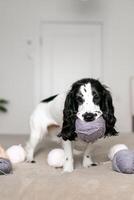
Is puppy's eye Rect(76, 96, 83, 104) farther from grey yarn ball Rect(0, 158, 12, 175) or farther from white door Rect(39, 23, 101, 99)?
white door Rect(39, 23, 101, 99)

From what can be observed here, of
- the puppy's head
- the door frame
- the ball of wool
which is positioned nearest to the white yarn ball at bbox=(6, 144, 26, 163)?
the puppy's head

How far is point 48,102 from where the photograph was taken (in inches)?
79.0

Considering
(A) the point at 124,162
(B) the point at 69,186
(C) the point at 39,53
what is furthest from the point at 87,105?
(C) the point at 39,53

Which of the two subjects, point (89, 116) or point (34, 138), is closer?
point (89, 116)

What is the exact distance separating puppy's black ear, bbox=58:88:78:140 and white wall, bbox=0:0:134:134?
12.4 feet

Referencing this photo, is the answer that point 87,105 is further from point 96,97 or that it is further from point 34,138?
point 34,138

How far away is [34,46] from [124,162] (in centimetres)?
405

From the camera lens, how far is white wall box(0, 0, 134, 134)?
17.2ft

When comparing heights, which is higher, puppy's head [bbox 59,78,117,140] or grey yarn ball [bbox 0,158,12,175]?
puppy's head [bbox 59,78,117,140]

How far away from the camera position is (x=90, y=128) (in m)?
1.39

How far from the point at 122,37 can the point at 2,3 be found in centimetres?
180

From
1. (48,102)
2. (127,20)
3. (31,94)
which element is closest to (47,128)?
(48,102)

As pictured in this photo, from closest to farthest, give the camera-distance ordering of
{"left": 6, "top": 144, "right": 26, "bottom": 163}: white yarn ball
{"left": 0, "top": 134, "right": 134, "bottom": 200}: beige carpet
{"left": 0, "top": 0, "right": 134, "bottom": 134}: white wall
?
{"left": 0, "top": 134, "right": 134, "bottom": 200}: beige carpet
{"left": 6, "top": 144, "right": 26, "bottom": 163}: white yarn ball
{"left": 0, "top": 0, "right": 134, "bottom": 134}: white wall

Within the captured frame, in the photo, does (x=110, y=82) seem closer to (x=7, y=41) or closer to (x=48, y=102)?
(x=7, y=41)
